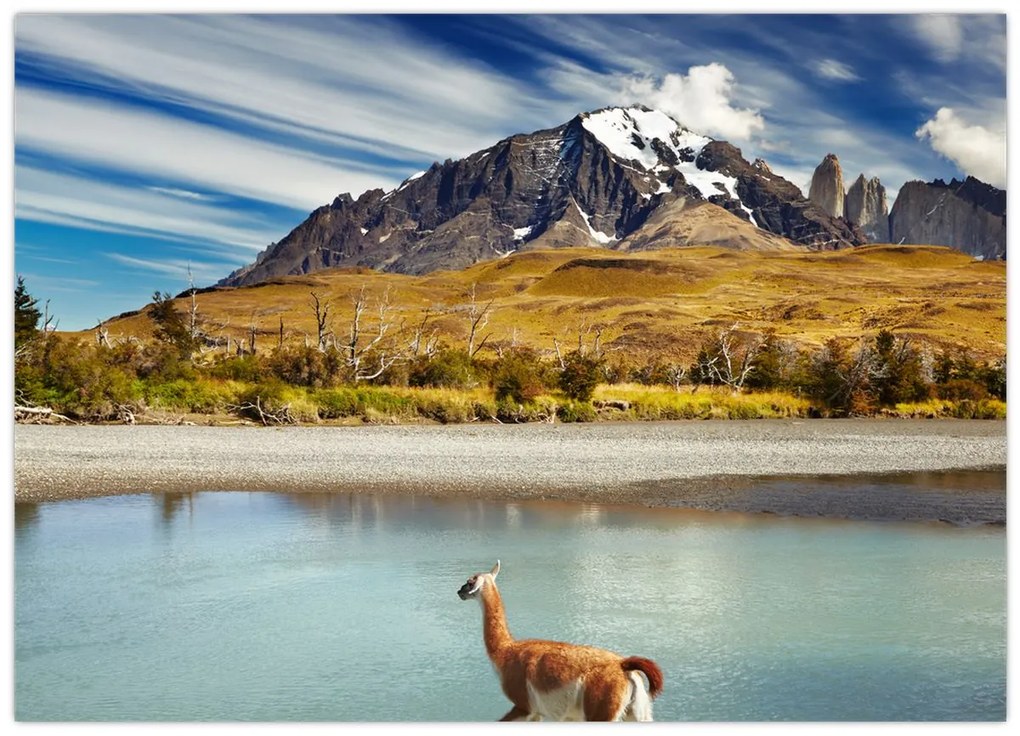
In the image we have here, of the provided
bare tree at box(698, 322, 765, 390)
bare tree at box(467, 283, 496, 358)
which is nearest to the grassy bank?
bare tree at box(698, 322, 765, 390)

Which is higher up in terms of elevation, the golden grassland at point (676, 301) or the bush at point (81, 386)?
the golden grassland at point (676, 301)

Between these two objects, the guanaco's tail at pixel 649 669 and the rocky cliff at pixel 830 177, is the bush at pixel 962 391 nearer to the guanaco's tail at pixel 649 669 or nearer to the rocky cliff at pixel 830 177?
the rocky cliff at pixel 830 177

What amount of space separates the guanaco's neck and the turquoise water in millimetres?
1042

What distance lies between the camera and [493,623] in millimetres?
4664

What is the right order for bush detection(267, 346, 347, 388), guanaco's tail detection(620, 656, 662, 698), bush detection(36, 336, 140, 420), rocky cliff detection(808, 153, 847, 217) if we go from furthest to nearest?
bush detection(267, 346, 347, 388)
bush detection(36, 336, 140, 420)
rocky cliff detection(808, 153, 847, 217)
guanaco's tail detection(620, 656, 662, 698)

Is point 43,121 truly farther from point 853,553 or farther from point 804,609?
point 853,553

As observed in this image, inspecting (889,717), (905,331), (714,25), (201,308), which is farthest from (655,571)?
(201,308)

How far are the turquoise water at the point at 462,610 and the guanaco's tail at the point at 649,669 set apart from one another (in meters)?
1.39

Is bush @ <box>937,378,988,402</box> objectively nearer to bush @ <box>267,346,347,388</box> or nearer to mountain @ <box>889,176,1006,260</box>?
mountain @ <box>889,176,1006,260</box>

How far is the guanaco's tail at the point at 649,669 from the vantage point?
407 centimetres

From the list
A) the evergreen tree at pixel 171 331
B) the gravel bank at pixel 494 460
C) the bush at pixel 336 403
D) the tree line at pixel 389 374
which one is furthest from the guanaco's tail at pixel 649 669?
the evergreen tree at pixel 171 331

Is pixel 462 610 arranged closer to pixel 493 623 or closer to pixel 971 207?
pixel 493 623

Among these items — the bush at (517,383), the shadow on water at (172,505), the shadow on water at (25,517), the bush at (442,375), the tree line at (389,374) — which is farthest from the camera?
the bush at (442,375)

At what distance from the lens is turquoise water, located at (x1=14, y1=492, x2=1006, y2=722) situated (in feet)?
18.8
